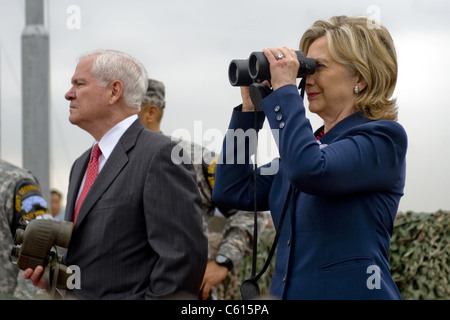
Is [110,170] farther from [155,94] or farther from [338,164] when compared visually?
[155,94]

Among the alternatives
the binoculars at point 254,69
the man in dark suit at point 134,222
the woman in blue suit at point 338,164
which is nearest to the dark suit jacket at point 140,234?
the man in dark suit at point 134,222

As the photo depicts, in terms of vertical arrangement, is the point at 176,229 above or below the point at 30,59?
below

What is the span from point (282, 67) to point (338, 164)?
1.22ft

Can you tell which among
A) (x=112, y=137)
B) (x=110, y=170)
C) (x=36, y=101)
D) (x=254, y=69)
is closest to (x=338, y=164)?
(x=254, y=69)

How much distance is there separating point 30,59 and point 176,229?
12.8 ft

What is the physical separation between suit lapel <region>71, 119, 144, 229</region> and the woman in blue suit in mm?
725

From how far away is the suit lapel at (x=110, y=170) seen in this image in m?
3.10

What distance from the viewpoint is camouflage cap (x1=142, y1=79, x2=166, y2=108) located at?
489 centimetres

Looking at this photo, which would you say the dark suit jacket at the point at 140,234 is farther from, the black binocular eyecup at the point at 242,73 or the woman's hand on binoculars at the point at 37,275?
the black binocular eyecup at the point at 242,73

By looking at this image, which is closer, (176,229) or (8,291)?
(176,229)

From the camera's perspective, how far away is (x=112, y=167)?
10.4ft
